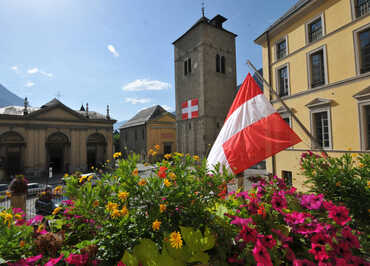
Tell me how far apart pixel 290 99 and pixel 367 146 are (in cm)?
501

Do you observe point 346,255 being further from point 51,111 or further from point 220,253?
point 51,111

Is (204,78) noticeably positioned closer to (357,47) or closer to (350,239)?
(357,47)

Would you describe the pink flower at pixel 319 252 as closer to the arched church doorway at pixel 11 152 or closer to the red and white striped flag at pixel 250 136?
the red and white striped flag at pixel 250 136

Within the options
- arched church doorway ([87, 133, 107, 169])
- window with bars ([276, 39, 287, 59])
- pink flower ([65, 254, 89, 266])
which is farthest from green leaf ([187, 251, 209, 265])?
arched church doorway ([87, 133, 107, 169])

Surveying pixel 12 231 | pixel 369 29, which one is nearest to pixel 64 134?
pixel 12 231

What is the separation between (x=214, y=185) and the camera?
6.90ft

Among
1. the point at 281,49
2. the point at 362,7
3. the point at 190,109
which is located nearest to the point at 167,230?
the point at 362,7

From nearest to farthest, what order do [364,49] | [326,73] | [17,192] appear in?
[17,192], [364,49], [326,73]

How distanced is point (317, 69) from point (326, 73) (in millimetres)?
1000

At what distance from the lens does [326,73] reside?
10773 millimetres

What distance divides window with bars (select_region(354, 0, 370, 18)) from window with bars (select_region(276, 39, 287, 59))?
4.23 m

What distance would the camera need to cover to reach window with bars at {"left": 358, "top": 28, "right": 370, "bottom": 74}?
30.4 ft

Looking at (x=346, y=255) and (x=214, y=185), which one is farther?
(x=214, y=185)

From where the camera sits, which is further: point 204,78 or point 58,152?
point 58,152
